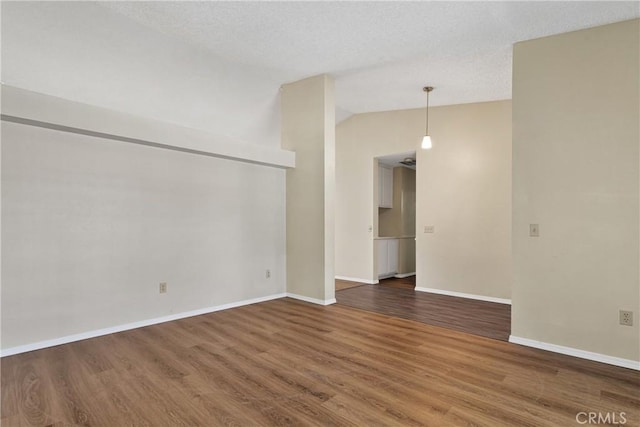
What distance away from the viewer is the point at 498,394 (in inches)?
86.9

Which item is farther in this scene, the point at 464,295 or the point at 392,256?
the point at 392,256

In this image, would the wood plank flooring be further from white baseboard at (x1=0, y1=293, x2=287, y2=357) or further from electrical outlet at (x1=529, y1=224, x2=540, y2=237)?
electrical outlet at (x1=529, y1=224, x2=540, y2=237)

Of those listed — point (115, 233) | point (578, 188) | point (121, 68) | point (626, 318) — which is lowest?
point (626, 318)

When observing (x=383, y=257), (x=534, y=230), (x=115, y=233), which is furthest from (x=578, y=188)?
(x=115, y=233)

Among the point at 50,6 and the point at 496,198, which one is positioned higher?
the point at 50,6

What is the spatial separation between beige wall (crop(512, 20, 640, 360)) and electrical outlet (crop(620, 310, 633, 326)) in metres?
0.04

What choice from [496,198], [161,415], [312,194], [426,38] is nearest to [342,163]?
[312,194]

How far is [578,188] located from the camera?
292cm

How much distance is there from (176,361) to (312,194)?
274cm

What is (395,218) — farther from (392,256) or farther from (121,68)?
(121,68)

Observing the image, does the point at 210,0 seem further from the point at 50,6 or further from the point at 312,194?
the point at 312,194

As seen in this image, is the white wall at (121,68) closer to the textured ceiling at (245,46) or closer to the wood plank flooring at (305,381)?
the textured ceiling at (245,46)

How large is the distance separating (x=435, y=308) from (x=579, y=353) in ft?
5.59

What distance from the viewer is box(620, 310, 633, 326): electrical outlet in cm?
270
